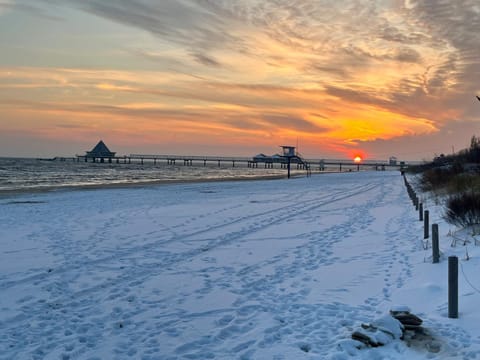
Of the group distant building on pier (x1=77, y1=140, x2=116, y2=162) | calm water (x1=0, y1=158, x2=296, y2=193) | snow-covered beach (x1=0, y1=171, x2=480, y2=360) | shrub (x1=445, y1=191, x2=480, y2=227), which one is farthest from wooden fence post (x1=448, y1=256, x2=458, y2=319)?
distant building on pier (x1=77, y1=140, x2=116, y2=162)

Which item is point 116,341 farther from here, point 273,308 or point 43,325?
point 273,308

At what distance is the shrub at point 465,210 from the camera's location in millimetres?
11297

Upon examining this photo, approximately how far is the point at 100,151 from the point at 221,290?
16570 centimetres

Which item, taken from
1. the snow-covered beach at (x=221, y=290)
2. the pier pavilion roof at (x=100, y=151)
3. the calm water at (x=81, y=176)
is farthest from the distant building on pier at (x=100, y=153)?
the snow-covered beach at (x=221, y=290)

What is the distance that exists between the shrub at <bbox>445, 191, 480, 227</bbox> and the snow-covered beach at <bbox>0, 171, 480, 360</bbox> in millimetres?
520

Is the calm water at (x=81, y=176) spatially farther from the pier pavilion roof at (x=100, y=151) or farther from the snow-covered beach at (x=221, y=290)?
the pier pavilion roof at (x=100, y=151)

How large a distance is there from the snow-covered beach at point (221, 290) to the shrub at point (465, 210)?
520mm

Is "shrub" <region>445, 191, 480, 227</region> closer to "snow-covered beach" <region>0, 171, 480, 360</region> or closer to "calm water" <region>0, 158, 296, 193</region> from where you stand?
"snow-covered beach" <region>0, 171, 480, 360</region>

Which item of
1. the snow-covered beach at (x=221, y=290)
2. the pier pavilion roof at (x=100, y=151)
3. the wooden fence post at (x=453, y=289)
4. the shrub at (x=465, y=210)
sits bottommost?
the snow-covered beach at (x=221, y=290)

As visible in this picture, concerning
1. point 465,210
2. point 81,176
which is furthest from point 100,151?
point 465,210

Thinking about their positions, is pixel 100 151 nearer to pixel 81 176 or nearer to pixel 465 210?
pixel 81 176

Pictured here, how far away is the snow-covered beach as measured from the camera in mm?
Answer: 5496

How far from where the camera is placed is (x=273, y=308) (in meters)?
6.87

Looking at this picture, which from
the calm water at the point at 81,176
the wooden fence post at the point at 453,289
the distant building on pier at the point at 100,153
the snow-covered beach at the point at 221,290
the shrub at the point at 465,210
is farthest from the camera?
the distant building on pier at the point at 100,153
